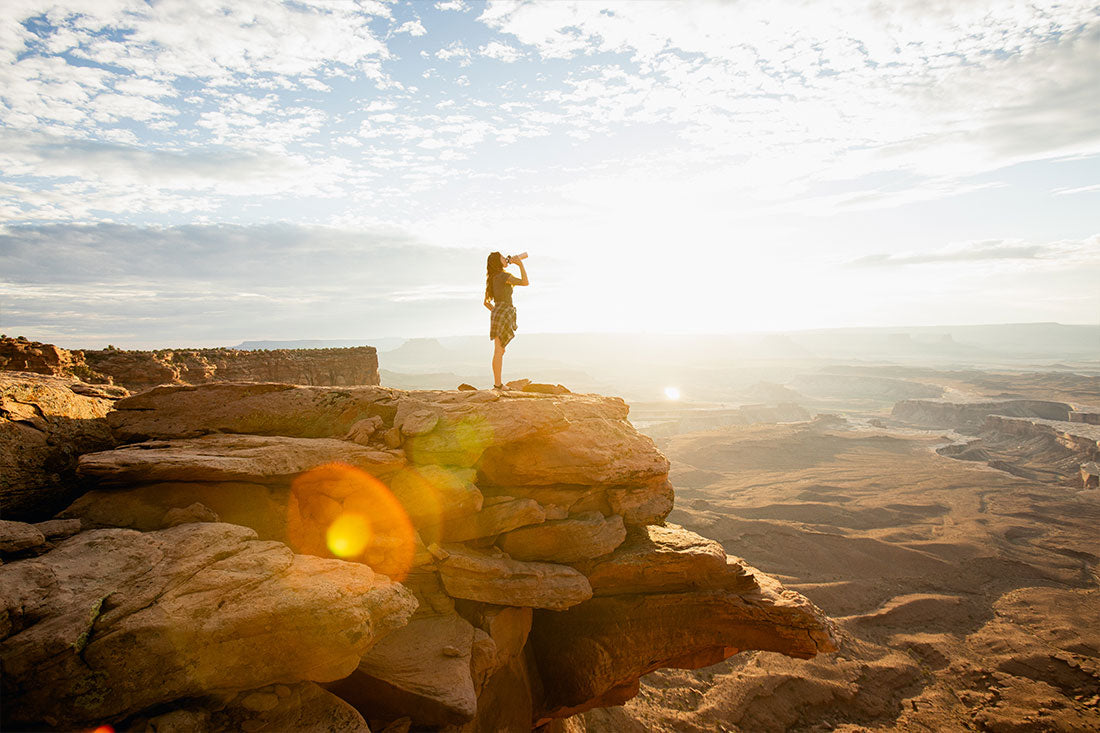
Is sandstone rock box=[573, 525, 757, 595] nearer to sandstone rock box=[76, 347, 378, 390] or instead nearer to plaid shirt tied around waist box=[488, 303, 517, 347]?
plaid shirt tied around waist box=[488, 303, 517, 347]

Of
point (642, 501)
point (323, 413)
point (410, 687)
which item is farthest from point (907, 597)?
point (323, 413)

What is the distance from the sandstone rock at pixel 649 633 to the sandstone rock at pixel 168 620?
5.74 meters

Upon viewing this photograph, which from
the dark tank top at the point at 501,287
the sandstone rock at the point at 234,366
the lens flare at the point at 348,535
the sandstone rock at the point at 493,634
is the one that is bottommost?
the sandstone rock at the point at 493,634

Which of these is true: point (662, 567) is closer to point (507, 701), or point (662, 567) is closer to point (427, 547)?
point (507, 701)

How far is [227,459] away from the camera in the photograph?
7.24 meters

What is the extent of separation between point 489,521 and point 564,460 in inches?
75.9

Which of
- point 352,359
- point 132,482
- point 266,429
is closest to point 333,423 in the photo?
point 266,429

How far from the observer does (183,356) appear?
14.3 m


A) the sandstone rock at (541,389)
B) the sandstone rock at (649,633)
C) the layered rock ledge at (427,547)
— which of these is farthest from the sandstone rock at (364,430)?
the sandstone rock at (649,633)

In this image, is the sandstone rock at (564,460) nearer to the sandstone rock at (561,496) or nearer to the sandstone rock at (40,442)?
the sandstone rock at (561,496)

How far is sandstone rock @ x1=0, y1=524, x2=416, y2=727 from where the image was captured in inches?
179

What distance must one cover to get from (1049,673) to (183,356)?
1557 inches

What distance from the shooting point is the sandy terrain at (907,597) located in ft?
66.8

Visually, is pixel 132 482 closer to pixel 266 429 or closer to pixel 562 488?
pixel 266 429
